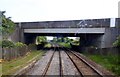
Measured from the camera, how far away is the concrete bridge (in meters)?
45.3

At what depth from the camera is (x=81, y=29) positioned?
162 feet

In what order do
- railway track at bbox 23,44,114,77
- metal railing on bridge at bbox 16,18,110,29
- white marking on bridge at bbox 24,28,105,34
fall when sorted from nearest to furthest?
railway track at bbox 23,44,114,77 → metal railing on bridge at bbox 16,18,110,29 → white marking on bridge at bbox 24,28,105,34

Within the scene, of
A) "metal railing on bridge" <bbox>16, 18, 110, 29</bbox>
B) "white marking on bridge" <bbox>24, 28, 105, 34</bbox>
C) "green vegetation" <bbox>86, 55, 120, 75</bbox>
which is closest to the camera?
"green vegetation" <bbox>86, 55, 120, 75</bbox>

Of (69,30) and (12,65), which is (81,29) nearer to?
(69,30)

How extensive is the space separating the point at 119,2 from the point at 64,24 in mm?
18772

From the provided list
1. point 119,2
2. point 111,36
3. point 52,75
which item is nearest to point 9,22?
point 119,2

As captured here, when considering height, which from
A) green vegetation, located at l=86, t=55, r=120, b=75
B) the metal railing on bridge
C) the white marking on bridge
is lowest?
green vegetation, located at l=86, t=55, r=120, b=75

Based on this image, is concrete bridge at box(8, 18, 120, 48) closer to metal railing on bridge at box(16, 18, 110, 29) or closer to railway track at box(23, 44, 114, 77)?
metal railing on bridge at box(16, 18, 110, 29)

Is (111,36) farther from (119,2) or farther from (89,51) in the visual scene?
(119,2)

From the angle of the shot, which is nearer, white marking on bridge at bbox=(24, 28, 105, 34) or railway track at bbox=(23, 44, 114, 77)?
railway track at bbox=(23, 44, 114, 77)

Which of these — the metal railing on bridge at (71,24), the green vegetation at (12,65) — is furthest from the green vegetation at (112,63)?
the metal railing on bridge at (71,24)

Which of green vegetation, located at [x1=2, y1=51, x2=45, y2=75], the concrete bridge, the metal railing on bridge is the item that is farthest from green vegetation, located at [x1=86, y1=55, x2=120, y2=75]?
the metal railing on bridge

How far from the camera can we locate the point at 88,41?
56844 millimetres

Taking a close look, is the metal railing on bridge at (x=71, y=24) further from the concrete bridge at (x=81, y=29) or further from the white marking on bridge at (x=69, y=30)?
the white marking on bridge at (x=69, y=30)
